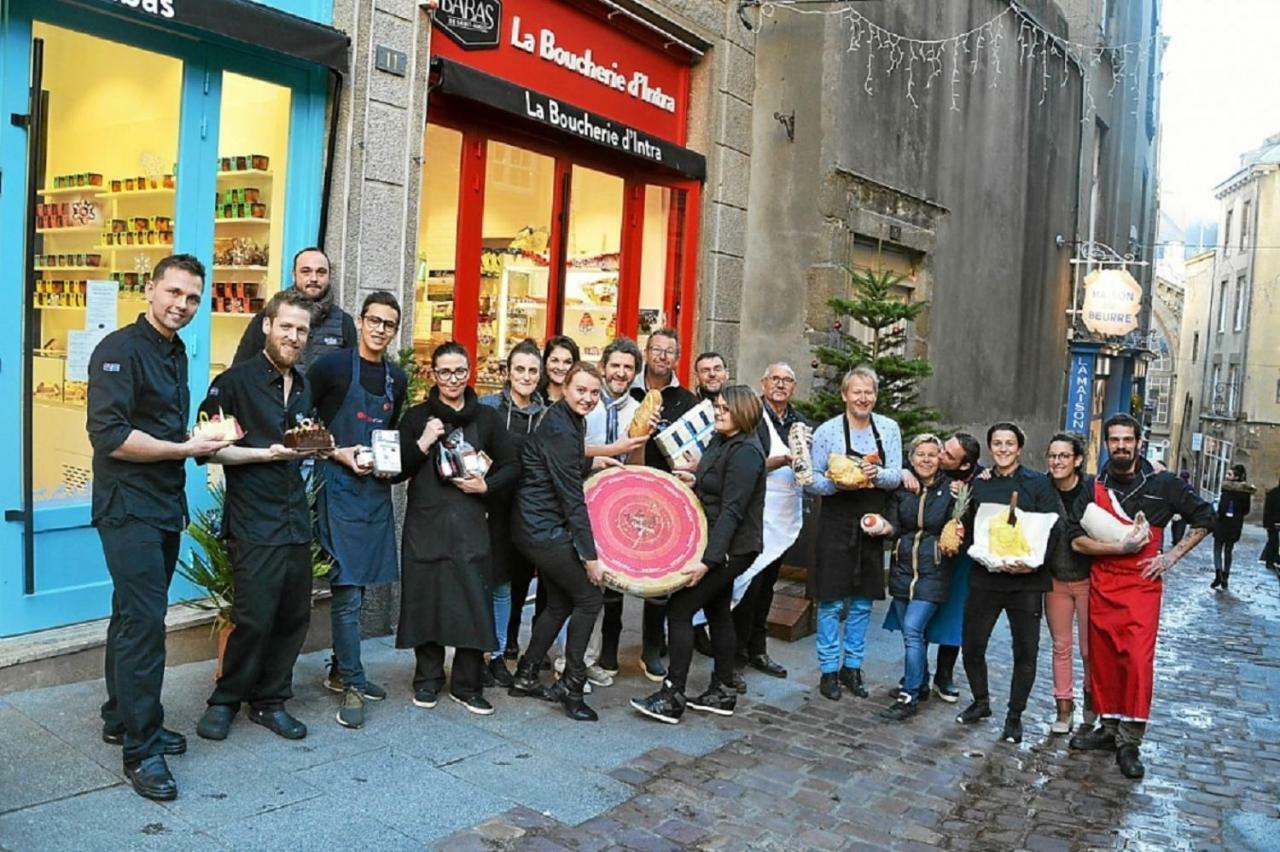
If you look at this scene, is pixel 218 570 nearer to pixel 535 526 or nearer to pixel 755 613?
pixel 535 526

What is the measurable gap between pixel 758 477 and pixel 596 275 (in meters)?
4.51

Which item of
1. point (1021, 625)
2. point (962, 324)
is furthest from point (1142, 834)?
point (962, 324)

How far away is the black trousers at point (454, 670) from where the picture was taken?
583 cm

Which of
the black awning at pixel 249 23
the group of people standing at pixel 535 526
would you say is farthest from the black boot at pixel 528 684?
the black awning at pixel 249 23

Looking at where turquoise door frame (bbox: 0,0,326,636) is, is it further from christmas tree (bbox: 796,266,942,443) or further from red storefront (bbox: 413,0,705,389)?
christmas tree (bbox: 796,266,942,443)

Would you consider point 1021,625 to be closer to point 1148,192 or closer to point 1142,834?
point 1142,834

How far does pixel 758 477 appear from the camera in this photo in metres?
6.04

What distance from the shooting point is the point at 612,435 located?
6723 mm

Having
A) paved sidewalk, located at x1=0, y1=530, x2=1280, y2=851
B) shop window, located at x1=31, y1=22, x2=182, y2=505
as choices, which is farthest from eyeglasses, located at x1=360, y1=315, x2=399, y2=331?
paved sidewalk, located at x1=0, y1=530, x2=1280, y2=851

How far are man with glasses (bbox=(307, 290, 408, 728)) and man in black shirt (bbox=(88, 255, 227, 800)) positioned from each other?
94 cm

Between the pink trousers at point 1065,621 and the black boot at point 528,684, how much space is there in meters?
3.00

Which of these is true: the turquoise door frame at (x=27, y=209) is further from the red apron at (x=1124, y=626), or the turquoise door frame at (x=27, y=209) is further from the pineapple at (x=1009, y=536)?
the red apron at (x=1124, y=626)

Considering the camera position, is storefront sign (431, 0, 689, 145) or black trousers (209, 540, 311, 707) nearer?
black trousers (209, 540, 311, 707)

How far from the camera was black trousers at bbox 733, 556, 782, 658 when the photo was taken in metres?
7.11
